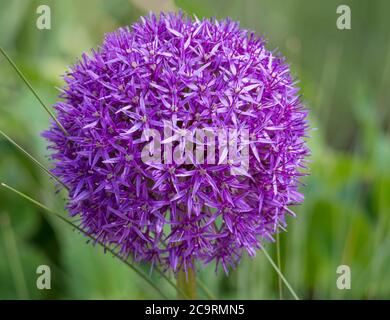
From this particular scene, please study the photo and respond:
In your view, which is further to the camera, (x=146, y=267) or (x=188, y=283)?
(x=146, y=267)

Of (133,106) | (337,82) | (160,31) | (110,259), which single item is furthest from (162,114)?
(337,82)

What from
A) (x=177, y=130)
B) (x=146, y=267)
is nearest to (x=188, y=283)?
(x=177, y=130)

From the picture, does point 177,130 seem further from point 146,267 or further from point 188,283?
point 146,267

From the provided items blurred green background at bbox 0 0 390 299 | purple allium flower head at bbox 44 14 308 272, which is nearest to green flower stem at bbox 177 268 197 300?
purple allium flower head at bbox 44 14 308 272

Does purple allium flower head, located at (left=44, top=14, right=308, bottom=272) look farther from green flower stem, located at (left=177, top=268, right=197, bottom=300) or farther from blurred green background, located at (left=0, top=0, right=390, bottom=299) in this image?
blurred green background, located at (left=0, top=0, right=390, bottom=299)

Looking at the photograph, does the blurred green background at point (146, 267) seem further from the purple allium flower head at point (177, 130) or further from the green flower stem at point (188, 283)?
the green flower stem at point (188, 283)

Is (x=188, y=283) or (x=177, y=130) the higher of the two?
(x=177, y=130)
